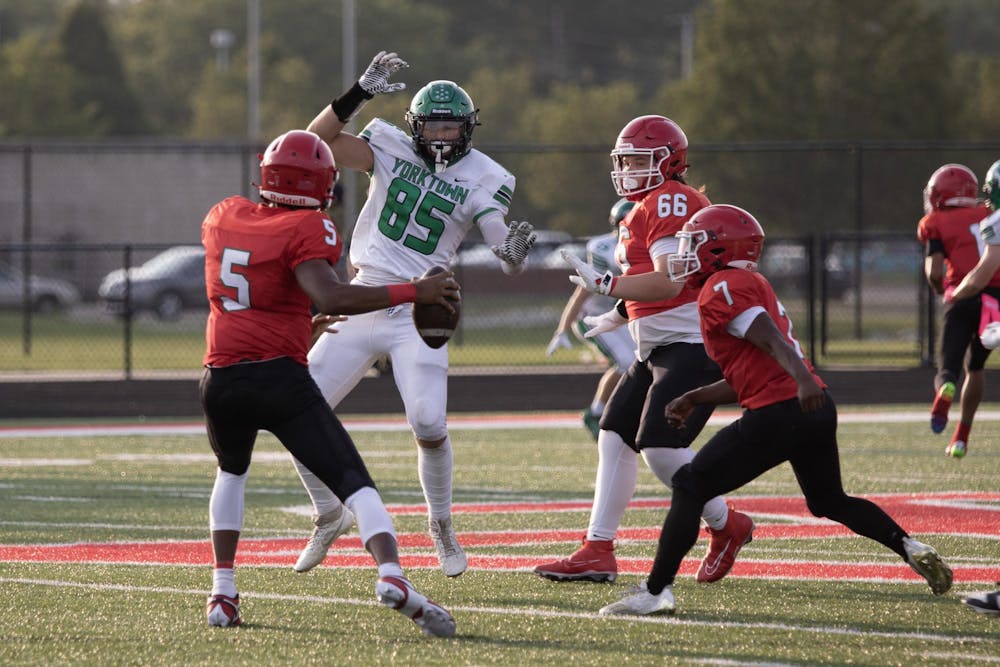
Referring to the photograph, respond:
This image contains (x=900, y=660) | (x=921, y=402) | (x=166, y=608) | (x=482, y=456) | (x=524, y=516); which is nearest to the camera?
(x=900, y=660)

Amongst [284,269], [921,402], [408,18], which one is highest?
[408,18]

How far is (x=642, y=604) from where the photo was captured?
568 cm

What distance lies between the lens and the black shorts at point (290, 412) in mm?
5383

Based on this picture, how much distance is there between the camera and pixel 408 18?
6197cm

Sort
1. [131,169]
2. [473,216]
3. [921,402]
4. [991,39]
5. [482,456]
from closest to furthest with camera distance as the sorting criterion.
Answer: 1. [473,216]
2. [482,456]
3. [921,402]
4. [131,169]
5. [991,39]

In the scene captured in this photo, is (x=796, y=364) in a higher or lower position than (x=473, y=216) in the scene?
lower

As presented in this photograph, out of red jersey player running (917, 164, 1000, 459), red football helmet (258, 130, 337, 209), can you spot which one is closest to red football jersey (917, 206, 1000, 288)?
red jersey player running (917, 164, 1000, 459)

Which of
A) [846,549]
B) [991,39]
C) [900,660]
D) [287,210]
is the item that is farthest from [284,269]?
[991,39]

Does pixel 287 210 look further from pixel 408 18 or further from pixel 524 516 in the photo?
pixel 408 18

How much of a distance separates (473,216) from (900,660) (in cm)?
275

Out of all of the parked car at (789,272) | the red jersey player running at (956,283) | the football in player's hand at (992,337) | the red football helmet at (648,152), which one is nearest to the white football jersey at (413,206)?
the red football helmet at (648,152)

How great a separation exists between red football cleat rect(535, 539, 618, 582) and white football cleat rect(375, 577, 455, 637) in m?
1.21

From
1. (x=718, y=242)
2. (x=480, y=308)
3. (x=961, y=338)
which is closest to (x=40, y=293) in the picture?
(x=480, y=308)

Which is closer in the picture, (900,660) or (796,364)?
(900,660)
